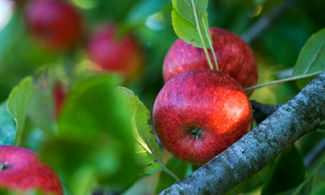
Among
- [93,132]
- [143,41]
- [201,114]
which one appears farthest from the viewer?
[143,41]

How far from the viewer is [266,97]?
218 centimetres

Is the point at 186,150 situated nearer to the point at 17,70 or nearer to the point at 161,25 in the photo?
the point at 161,25

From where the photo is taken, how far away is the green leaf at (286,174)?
1.24 meters

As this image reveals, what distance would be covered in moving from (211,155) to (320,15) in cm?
142

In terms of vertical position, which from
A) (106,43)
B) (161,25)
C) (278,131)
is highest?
(278,131)

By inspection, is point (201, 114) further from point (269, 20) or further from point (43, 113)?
point (269, 20)

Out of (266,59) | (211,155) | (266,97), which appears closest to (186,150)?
(211,155)

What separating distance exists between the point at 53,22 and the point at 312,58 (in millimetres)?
2211

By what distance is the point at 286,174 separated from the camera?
4.20ft

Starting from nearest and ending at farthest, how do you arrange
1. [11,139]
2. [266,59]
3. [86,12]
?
[11,139] → [266,59] → [86,12]

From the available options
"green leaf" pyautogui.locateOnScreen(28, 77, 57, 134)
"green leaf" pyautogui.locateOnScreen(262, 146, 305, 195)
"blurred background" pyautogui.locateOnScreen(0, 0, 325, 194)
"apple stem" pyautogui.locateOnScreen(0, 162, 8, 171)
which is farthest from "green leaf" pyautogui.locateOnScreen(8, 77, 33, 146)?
"green leaf" pyautogui.locateOnScreen(262, 146, 305, 195)

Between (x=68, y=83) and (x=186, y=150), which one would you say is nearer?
(x=186, y=150)

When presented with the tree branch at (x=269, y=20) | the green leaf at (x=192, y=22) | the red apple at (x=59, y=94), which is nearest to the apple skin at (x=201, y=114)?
the green leaf at (x=192, y=22)

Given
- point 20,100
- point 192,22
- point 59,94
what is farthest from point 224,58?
point 59,94
